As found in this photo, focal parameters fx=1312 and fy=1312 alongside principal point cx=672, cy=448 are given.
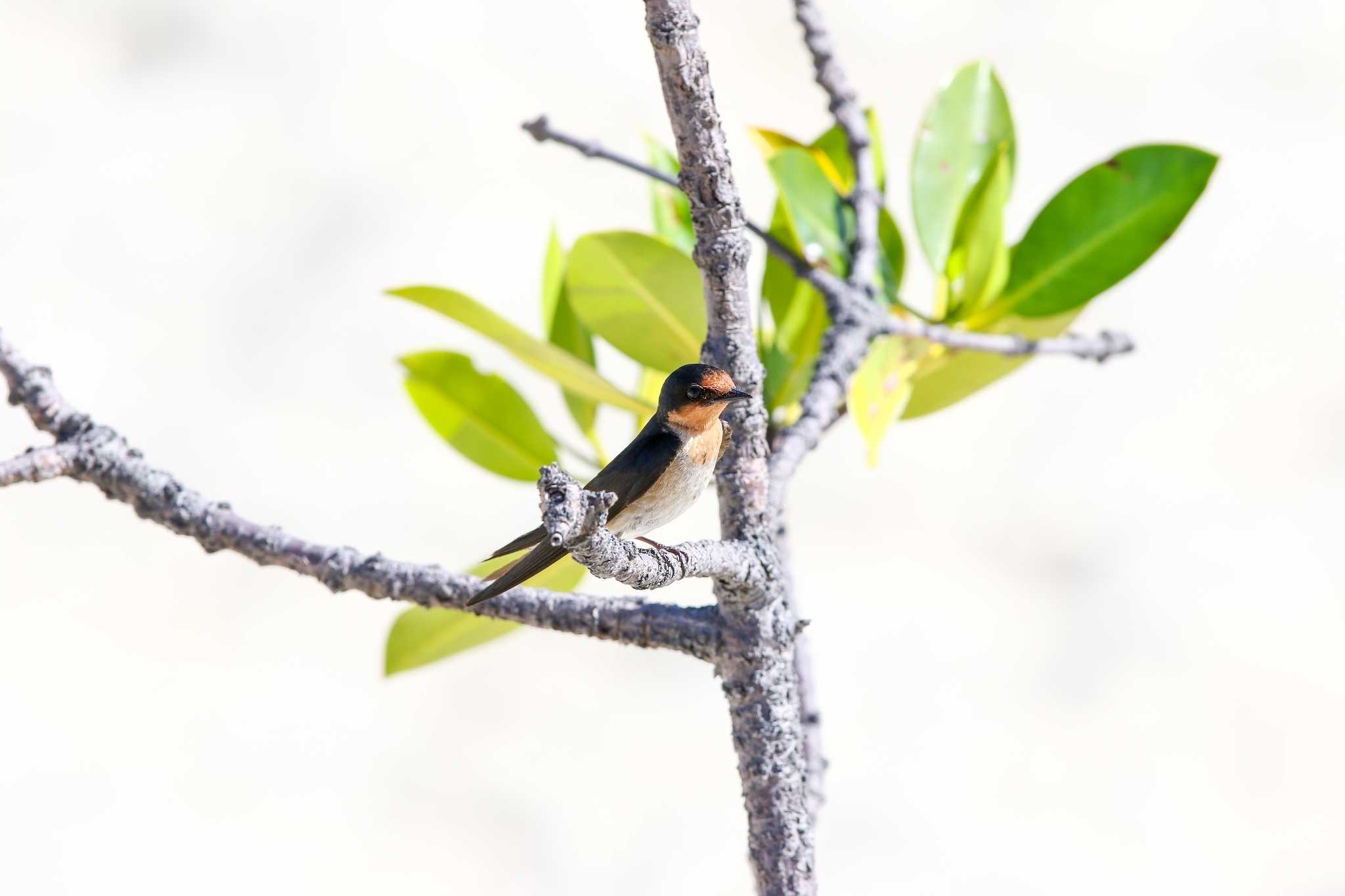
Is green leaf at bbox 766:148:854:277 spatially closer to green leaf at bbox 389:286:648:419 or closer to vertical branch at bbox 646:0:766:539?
green leaf at bbox 389:286:648:419

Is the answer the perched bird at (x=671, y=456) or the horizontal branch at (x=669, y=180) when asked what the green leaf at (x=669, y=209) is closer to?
the horizontal branch at (x=669, y=180)

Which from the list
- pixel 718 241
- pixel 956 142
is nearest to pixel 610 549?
pixel 718 241

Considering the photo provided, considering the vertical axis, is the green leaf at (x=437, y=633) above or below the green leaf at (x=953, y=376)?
below

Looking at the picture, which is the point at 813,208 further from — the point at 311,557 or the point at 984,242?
the point at 311,557

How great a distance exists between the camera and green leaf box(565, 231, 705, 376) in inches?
43.0

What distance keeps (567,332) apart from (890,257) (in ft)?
1.21

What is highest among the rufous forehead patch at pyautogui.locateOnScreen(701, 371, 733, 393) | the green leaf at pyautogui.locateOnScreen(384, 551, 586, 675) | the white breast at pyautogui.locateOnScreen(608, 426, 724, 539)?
the rufous forehead patch at pyautogui.locateOnScreen(701, 371, 733, 393)

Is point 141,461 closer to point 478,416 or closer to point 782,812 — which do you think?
point 478,416

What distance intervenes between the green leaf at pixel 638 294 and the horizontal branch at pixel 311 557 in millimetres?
294

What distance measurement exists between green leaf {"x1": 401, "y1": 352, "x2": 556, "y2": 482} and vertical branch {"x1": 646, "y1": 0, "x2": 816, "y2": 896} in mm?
368

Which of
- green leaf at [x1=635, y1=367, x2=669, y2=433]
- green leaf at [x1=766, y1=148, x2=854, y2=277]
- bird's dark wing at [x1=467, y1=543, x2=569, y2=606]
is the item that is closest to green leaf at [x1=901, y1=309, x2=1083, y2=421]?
green leaf at [x1=766, y1=148, x2=854, y2=277]

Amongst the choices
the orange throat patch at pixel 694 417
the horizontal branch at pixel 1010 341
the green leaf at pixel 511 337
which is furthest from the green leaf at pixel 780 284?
the orange throat patch at pixel 694 417

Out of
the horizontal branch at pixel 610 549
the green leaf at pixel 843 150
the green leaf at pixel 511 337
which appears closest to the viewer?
the horizontal branch at pixel 610 549

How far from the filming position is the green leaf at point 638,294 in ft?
3.59
